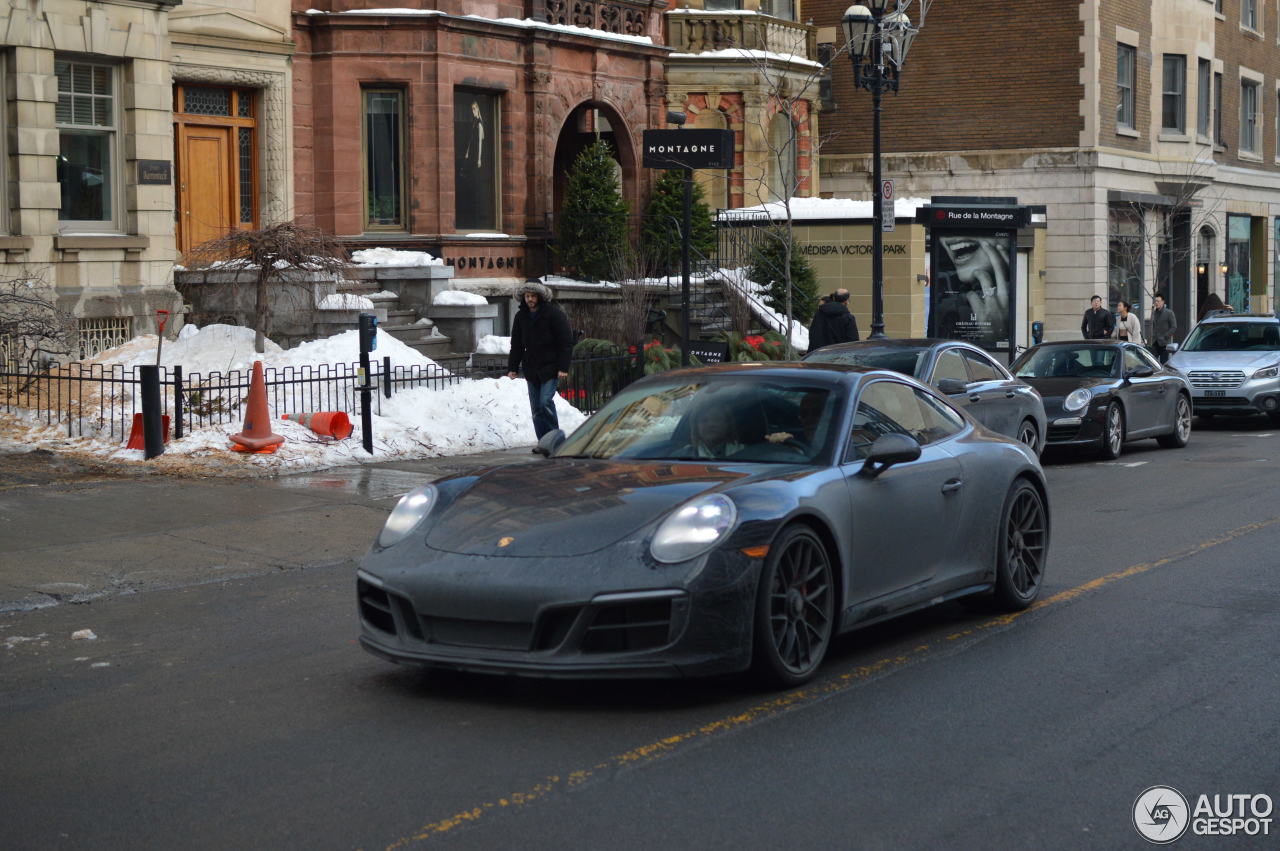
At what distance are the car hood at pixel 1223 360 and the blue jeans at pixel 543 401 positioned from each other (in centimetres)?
1108

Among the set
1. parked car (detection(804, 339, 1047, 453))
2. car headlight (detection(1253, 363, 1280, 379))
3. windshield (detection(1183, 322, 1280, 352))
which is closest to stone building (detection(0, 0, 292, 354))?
parked car (detection(804, 339, 1047, 453))

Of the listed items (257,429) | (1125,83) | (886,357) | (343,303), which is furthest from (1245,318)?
(1125,83)

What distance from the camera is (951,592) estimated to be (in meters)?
8.18

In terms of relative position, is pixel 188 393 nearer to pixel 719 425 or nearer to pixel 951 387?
pixel 951 387

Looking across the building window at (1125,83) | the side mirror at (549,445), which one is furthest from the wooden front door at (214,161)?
the building window at (1125,83)

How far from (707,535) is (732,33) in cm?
2625

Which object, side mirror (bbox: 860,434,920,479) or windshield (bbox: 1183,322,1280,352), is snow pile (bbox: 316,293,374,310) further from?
side mirror (bbox: 860,434,920,479)

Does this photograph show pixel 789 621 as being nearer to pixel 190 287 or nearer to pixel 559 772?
pixel 559 772

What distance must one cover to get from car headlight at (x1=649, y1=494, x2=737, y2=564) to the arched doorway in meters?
22.3

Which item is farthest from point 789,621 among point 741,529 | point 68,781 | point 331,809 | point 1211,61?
point 1211,61

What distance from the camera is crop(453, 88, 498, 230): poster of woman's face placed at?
26062 mm

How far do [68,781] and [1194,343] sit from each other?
21.6 meters

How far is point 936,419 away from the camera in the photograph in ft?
28.1

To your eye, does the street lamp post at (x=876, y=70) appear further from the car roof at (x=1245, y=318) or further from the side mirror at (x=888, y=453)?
the side mirror at (x=888, y=453)
